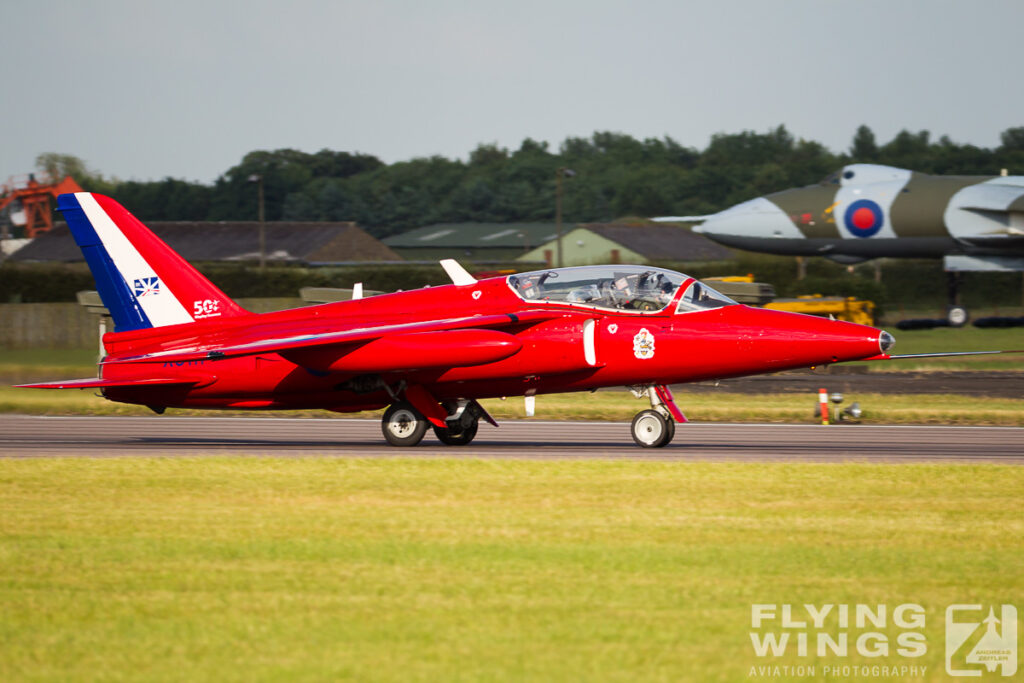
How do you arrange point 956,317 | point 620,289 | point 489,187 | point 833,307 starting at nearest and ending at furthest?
point 620,289
point 833,307
point 956,317
point 489,187

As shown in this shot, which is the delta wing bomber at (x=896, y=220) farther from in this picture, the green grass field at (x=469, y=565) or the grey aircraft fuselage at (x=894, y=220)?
the green grass field at (x=469, y=565)

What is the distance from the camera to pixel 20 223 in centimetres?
8756

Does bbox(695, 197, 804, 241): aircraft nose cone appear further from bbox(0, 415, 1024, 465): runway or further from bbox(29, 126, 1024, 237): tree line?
bbox(29, 126, 1024, 237): tree line

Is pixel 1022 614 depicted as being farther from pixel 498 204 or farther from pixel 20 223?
pixel 498 204

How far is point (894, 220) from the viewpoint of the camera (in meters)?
44.2

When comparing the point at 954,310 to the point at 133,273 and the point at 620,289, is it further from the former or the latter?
the point at 133,273

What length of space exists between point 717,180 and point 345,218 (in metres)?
36.0

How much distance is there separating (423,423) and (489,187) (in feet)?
336

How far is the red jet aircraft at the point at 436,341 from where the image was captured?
16750 mm

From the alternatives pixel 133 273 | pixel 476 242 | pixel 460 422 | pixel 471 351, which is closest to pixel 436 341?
pixel 471 351

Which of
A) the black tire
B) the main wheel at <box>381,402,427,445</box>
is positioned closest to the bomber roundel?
the black tire

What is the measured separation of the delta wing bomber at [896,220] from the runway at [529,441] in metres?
23.3

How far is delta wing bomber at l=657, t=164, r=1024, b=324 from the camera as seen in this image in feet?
142

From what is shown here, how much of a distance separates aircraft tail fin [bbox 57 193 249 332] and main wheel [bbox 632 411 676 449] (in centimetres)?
663
